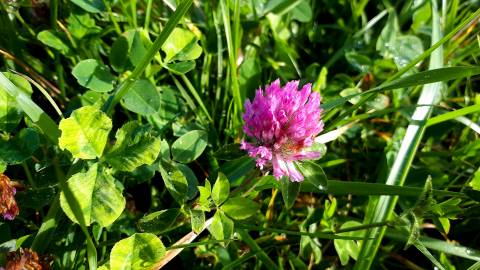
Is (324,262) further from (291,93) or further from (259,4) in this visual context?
(259,4)

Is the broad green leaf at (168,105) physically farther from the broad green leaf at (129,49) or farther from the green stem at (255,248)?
the green stem at (255,248)

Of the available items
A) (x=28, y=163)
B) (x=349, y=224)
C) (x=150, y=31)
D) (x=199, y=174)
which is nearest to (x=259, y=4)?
(x=150, y=31)

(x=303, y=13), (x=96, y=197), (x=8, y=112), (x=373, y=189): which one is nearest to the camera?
(x=96, y=197)

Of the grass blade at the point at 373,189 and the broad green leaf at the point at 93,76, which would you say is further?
the broad green leaf at the point at 93,76

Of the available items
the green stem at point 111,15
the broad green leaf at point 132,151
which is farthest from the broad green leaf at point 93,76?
the broad green leaf at point 132,151

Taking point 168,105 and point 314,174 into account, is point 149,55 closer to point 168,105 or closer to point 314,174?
point 168,105

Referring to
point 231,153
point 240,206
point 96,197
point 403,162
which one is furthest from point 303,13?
point 96,197

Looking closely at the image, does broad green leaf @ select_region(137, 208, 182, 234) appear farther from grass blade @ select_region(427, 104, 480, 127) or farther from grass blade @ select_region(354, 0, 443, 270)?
grass blade @ select_region(427, 104, 480, 127)
